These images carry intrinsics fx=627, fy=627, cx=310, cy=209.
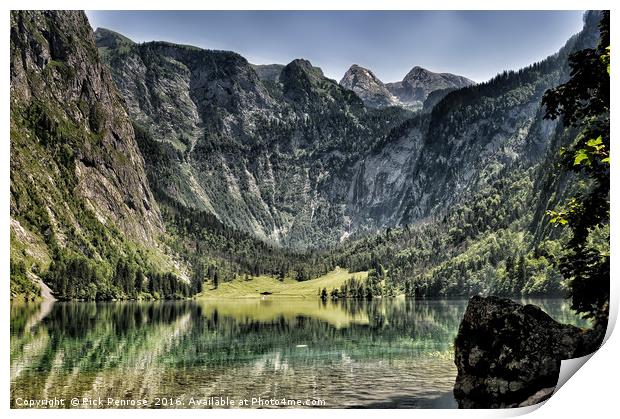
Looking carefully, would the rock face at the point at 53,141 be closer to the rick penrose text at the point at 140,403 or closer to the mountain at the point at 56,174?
the mountain at the point at 56,174

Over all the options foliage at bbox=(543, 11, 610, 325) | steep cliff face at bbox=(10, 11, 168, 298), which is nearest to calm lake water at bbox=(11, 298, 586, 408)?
foliage at bbox=(543, 11, 610, 325)

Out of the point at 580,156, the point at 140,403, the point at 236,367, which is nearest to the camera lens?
the point at 580,156

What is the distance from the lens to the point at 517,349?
16594mm

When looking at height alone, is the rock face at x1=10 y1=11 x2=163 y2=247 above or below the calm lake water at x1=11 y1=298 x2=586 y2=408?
above

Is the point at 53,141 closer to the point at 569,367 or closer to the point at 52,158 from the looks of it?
the point at 52,158

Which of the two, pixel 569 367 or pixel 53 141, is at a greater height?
pixel 53 141

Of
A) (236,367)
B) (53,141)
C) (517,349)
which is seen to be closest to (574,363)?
(517,349)

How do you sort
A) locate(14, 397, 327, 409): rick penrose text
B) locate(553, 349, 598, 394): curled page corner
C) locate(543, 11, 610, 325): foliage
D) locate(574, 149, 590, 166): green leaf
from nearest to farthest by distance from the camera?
locate(574, 149, 590, 166): green leaf → locate(543, 11, 610, 325): foliage → locate(553, 349, 598, 394): curled page corner → locate(14, 397, 327, 409): rick penrose text

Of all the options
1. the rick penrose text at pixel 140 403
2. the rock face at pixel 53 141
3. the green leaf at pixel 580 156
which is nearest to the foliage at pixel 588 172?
the green leaf at pixel 580 156

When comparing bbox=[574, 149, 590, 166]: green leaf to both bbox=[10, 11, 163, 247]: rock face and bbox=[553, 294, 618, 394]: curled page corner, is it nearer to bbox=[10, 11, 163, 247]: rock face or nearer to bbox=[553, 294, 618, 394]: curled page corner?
bbox=[553, 294, 618, 394]: curled page corner

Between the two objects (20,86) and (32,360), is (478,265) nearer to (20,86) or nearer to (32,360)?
(20,86)

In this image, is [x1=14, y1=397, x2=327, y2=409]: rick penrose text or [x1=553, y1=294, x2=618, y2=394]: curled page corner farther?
[x1=14, y1=397, x2=327, y2=409]: rick penrose text

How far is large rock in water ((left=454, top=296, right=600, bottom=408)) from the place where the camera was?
16328mm
